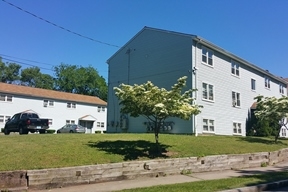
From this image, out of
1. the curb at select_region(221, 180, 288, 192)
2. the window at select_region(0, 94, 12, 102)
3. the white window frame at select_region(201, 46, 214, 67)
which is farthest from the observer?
the window at select_region(0, 94, 12, 102)

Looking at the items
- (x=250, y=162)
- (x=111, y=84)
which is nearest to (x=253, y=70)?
(x=111, y=84)

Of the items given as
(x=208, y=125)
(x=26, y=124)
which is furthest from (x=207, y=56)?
(x=26, y=124)

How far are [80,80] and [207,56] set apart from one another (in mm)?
49109

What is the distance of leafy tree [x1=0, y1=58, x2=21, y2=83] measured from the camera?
63.5m

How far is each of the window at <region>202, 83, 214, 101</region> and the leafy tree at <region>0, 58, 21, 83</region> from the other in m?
55.0

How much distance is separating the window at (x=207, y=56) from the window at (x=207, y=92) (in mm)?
2058

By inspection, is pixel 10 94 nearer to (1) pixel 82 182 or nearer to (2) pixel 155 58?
(2) pixel 155 58

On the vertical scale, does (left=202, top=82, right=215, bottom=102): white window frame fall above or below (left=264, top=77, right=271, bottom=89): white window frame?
below

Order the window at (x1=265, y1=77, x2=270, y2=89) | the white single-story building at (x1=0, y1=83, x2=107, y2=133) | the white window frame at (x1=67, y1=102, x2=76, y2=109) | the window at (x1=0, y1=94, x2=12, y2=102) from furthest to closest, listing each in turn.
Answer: the white window frame at (x1=67, y1=102, x2=76, y2=109)
the white single-story building at (x1=0, y1=83, x2=107, y2=133)
the window at (x1=0, y1=94, x2=12, y2=102)
the window at (x1=265, y1=77, x2=270, y2=89)

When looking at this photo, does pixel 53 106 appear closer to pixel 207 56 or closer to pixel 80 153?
pixel 207 56

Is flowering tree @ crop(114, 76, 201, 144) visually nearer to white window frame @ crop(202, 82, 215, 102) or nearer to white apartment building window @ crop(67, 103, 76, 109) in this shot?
white window frame @ crop(202, 82, 215, 102)

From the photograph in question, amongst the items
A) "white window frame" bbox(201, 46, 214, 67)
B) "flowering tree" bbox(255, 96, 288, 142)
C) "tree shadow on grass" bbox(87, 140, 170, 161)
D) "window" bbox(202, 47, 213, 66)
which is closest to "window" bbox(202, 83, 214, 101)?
"white window frame" bbox(201, 46, 214, 67)

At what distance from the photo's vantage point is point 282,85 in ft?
125

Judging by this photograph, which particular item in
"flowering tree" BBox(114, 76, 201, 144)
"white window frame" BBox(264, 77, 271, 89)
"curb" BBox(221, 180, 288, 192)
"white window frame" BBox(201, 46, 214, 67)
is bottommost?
"curb" BBox(221, 180, 288, 192)
